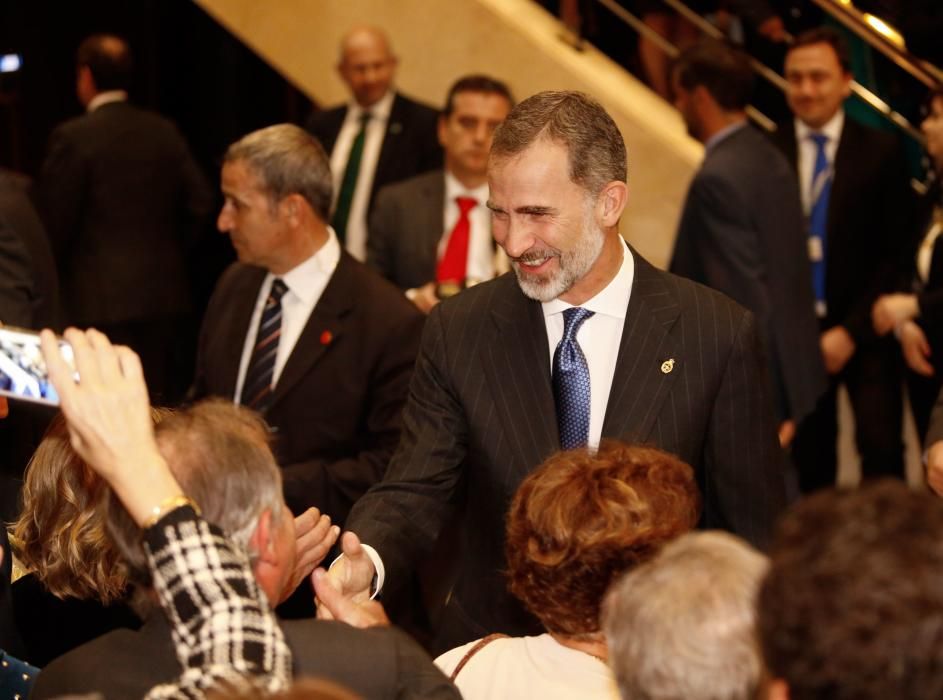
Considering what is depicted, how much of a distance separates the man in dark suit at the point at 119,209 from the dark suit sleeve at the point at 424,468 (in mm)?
3604

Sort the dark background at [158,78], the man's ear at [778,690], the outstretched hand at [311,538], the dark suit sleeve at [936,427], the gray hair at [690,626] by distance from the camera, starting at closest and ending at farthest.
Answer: the man's ear at [778,690], the gray hair at [690,626], the outstretched hand at [311,538], the dark suit sleeve at [936,427], the dark background at [158,78]

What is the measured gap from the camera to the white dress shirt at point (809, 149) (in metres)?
5.93

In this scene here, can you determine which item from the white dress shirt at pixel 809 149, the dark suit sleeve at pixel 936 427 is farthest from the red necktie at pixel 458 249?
the dark suit sleeve at pixel 936 427

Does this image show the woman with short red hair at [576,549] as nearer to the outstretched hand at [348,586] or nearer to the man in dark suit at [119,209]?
the outstretched hand at [348,586]

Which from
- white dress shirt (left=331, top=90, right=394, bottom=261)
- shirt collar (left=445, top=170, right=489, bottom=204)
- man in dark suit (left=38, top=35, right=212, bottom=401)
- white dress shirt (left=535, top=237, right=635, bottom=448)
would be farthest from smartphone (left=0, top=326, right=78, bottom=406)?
man in dark suit (left=38, top=35, right=212, bottom=401)

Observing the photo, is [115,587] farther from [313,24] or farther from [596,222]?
[313,24]

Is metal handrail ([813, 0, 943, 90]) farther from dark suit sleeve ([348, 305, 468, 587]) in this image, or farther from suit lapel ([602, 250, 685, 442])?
dark suit sleeve ([348, 305, 468, 587])

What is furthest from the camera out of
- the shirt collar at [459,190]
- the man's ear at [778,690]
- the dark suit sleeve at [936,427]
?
the shirt collar at [459,190]

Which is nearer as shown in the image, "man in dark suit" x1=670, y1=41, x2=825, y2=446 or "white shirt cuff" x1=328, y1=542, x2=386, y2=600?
"white shirt cuff" x1=328, y1=542, x2=386, y2=600

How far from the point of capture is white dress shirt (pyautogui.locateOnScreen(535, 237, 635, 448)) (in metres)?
3.10

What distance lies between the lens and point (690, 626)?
67.6 inches

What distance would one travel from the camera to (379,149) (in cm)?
652

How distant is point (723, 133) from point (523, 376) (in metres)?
2.73

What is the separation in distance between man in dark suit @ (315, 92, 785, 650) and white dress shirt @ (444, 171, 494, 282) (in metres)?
2.28
